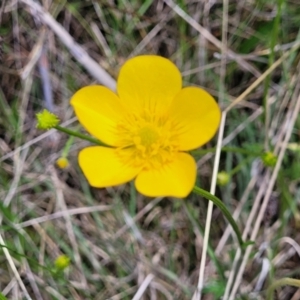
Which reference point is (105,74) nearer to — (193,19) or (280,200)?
(193,19)

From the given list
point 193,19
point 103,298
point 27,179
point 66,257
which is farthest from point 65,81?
point 103,298

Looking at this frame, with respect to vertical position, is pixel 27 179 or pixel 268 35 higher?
pixel 268 35

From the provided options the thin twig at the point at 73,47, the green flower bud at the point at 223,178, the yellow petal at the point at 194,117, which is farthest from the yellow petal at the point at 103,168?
the thin twig at the point at 73,47

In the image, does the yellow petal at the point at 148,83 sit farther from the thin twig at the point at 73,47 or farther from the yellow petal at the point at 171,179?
the thin twig at the point at 73,47

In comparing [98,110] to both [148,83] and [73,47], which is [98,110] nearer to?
[148,83]

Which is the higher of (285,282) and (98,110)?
(98,110)

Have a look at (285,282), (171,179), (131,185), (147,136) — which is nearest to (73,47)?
(131,185)

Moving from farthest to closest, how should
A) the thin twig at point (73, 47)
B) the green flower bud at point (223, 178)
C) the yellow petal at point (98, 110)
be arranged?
the thin twig at point (73, 47) → the green flower bud at point (223, 178) → the yellow petal at point (98, 110)
